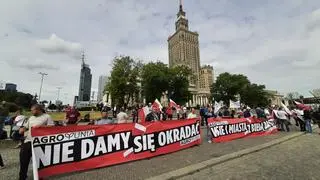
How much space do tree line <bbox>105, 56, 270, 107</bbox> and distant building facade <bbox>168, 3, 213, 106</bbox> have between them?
42.6 metres

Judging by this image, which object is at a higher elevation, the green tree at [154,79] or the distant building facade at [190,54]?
the distant building facade at [190,54]

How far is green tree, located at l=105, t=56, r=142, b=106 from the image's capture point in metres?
54.9

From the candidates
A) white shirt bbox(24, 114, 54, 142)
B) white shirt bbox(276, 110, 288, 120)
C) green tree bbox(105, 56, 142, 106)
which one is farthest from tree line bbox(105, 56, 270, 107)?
white shirt bbox(24, 114, 54, 142)

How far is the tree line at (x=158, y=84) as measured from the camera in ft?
184

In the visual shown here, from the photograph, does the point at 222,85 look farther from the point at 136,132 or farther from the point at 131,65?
the point at 136,132

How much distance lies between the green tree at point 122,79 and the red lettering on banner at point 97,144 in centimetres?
4594

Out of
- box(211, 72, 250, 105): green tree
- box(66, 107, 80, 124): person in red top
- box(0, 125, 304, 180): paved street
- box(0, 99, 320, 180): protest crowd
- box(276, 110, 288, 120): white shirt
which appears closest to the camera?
box(0, 99, 320, 180): protest crowd

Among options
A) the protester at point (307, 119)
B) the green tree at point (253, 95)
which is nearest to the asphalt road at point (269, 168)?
the protester at point (307, 119)

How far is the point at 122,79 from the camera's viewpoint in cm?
→ 5447

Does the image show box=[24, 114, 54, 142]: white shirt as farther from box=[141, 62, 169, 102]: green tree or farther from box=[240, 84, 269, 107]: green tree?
box=[240, 84, 269, 107]: green tree

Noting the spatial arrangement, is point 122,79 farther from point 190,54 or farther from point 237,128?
point 190,54

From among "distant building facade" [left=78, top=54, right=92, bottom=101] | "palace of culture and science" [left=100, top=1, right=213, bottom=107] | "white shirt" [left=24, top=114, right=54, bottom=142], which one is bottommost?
"white shirt" [left=24, top=114, right=54, bottom=142]

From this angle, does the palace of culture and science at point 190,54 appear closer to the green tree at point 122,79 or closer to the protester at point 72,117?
the green tree at point 122,79

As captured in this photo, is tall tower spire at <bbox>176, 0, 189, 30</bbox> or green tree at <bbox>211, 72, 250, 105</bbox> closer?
green tree at <bbox>211, 72, 250, 105</bbox>
